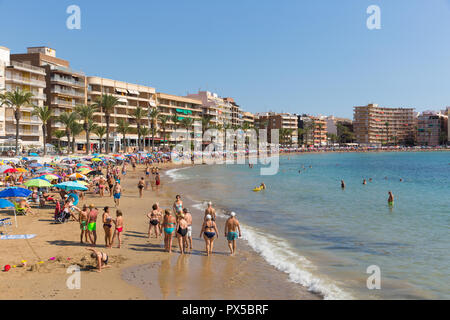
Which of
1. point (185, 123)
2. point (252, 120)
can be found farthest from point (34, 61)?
point (252, 120)

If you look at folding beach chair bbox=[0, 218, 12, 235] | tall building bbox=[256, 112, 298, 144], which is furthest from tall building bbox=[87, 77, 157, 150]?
tall building bbox=[256, 112, 298, 144]

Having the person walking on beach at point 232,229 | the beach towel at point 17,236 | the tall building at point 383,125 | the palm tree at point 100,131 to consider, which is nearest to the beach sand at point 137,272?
the beach towel at point 17,236

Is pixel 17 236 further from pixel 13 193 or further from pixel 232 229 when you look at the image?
pixel 232 229

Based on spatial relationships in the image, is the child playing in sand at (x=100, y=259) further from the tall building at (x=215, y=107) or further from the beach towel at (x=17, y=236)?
the tall building at (x=215, y=107)

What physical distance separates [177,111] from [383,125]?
134 m

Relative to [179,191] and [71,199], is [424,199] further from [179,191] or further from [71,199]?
[71,199]

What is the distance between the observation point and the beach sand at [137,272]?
8.18 metres

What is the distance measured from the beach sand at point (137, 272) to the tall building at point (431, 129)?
200604mm

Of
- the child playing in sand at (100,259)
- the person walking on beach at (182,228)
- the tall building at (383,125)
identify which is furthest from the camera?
the tall building at (383,125)

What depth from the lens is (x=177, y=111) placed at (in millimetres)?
93562

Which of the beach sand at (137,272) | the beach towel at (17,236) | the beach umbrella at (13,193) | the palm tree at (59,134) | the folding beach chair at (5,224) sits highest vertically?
the palm tree at (59,134)

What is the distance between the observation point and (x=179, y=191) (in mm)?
29484
